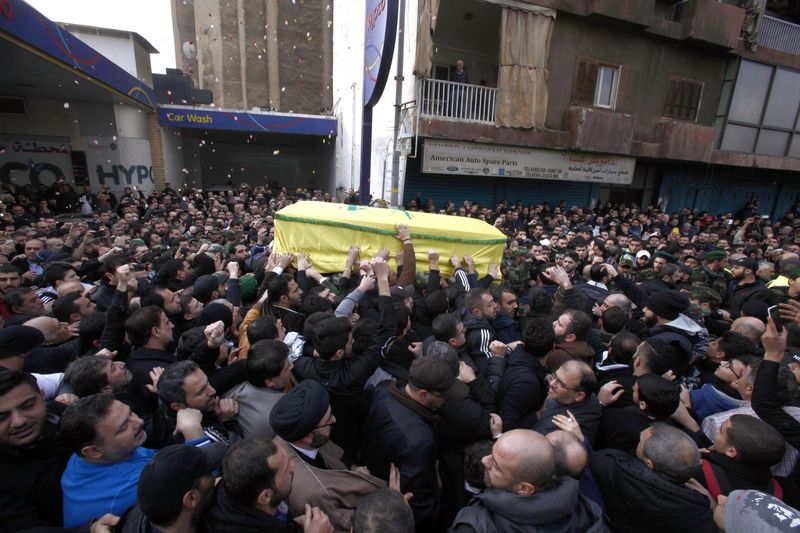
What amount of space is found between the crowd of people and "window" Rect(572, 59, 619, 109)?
8632 millimetres

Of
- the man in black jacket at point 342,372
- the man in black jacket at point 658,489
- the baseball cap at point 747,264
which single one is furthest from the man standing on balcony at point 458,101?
the man in black jacket at point 658,489

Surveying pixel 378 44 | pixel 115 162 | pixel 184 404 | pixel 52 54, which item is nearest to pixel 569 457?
pixel 184 404

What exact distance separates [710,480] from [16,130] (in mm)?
15759

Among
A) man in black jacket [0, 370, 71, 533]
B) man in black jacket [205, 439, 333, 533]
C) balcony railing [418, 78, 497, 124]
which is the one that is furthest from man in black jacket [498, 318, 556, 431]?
balcony railing [418, 78, 497, 124]

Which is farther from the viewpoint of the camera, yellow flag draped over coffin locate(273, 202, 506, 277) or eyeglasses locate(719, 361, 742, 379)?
yellow flag draped over coffin locate(273, 202, 506, 277)

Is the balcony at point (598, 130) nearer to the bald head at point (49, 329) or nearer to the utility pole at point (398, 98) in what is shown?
the utility pole at point (398, 98)

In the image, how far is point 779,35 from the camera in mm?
11906

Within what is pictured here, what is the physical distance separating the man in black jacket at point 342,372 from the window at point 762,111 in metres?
14.9

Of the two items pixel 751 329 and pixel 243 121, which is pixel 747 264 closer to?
pixel 751 329

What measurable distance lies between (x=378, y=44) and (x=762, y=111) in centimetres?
1363

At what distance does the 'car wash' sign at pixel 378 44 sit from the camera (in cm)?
486

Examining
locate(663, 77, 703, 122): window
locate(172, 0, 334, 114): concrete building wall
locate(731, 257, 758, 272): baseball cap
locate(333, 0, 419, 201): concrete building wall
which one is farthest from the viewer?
locate(172, 0, 334, 114): concrete building wall

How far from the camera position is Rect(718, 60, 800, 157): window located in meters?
11.8

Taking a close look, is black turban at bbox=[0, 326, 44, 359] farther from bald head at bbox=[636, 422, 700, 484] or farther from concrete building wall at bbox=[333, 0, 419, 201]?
concrete building wall at bbox=[333, 0, 419, 201]
